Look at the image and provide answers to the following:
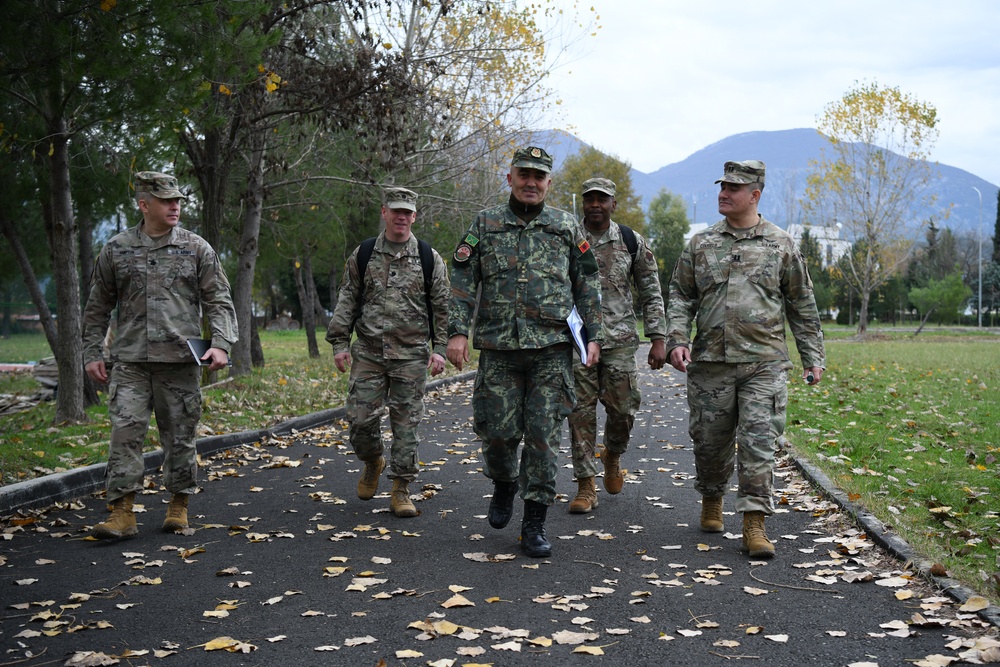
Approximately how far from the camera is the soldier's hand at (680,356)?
20.9 ft

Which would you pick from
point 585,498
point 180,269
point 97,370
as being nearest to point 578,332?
point 585,498

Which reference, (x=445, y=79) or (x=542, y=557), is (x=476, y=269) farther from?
(x=445, y=79)

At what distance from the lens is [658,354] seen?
6.97 meters

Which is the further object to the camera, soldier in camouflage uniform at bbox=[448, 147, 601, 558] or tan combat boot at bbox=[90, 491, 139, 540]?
tan combat boot at bbox=[90, 491, 139, 540]

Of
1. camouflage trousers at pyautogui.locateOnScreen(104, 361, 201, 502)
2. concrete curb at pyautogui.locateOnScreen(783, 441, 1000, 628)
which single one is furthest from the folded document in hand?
camouflage trousers at pyautogui.locateOnScreen(104, 361, 201, 502)

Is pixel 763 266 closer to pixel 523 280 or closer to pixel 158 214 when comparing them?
pixel 523 280

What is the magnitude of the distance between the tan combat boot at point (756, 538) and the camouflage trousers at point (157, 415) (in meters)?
3.70

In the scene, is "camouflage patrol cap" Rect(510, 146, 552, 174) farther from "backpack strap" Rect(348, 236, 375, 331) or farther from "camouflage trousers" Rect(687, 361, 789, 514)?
"backpack strap" Rect(348, 236, 375, 331)

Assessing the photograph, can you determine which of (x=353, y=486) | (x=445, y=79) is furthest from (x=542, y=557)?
(x=445, y=79)

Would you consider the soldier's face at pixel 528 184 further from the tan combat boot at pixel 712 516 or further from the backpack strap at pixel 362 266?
the tan combat boot at pixel 712 516

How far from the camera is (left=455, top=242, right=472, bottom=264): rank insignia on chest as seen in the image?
241 inches

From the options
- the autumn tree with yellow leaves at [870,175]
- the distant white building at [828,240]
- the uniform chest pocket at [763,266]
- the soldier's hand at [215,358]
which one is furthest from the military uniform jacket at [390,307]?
the autumn tree with yellow leaves at [870,175]

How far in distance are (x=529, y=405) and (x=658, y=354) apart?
133cm

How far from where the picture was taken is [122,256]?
6875 millimetres
